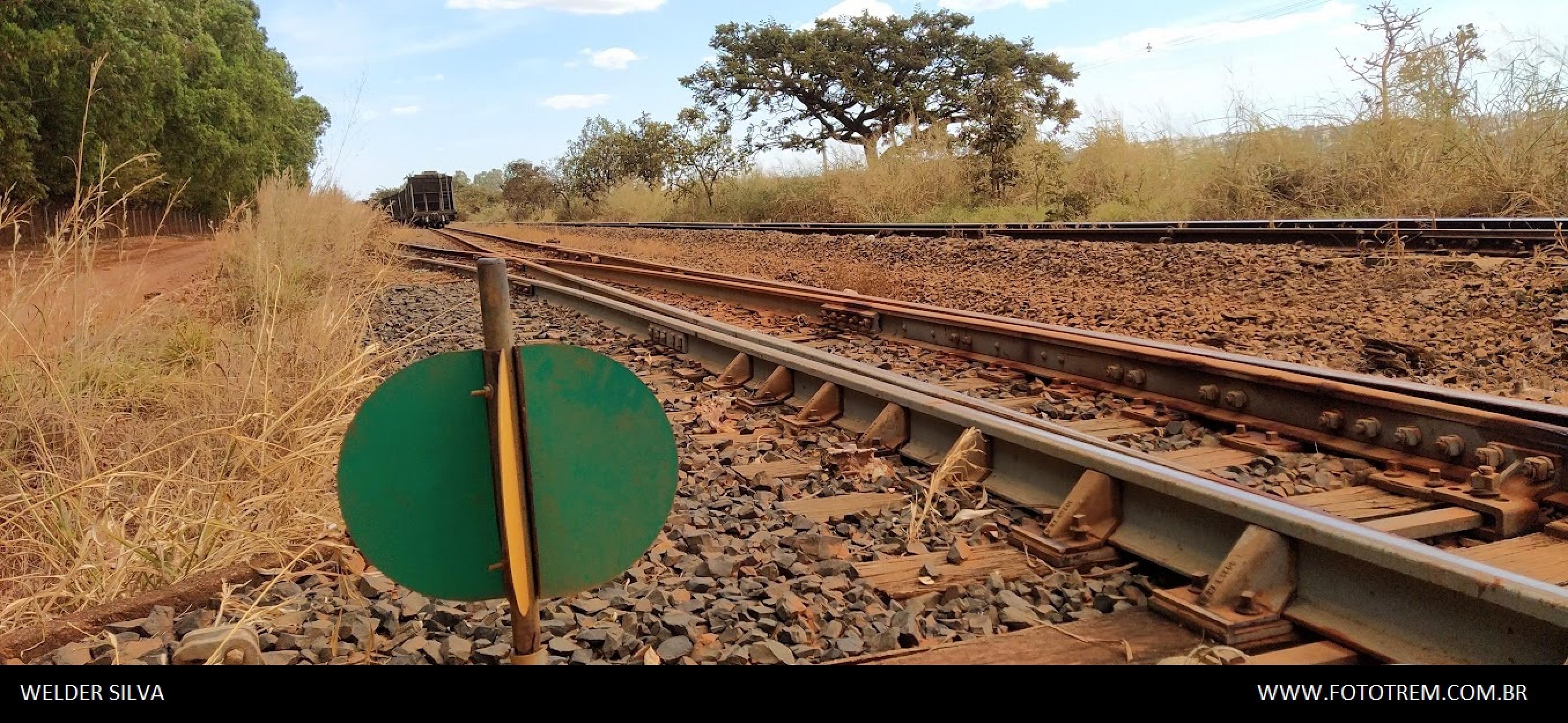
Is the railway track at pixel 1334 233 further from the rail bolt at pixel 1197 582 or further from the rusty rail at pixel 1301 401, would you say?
the rail bolt at pixel 1197 582

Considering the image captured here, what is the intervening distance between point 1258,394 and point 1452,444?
0.85m

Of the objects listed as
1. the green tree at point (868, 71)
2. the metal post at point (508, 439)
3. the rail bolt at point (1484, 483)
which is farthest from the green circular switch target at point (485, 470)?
the green tree at point (868, 71)

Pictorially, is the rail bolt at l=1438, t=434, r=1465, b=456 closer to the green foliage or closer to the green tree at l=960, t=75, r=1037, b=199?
the green foliage

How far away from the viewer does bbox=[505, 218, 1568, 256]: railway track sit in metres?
6.84

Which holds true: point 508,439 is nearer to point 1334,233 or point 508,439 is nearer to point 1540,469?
point 1540,469

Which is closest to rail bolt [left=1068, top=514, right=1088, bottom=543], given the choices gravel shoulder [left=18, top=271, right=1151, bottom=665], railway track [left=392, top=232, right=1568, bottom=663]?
railway track [left=392, top=232, right=1568, bottom=663]

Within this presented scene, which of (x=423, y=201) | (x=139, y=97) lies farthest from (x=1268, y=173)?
(x=423, y=201)

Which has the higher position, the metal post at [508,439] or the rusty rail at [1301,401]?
the metal post at [508,439]

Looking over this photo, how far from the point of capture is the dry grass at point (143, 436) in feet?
9.02
